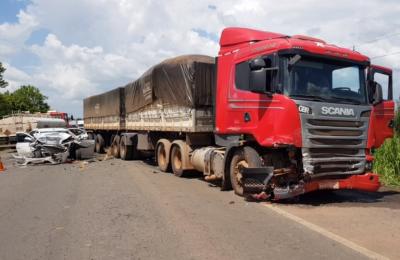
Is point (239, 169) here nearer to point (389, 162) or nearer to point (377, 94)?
point (377, 94)

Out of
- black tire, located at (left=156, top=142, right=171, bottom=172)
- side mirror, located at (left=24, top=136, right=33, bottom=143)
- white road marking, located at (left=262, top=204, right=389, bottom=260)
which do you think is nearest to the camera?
white road marking, located at (left=262, top=204, right=389, bottom=260)

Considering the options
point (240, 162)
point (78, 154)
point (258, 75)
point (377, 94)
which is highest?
point (258, 75)

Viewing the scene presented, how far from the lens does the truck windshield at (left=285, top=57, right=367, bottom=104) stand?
28.7 feet

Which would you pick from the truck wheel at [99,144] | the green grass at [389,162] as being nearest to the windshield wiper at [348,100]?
the green grass at [389,162]

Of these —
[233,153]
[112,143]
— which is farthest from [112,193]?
[112,143]

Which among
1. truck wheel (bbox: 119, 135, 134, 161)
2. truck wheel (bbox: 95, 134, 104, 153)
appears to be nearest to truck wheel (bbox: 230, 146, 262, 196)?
truck wheel (bbox: 119, 135, 134, 161)

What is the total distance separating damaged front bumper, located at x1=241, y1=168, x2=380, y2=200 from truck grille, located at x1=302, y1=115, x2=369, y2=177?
17 centimetres

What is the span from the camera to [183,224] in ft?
24.1

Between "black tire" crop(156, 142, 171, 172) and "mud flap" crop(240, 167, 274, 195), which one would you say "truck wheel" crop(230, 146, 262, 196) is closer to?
"mud flap" crop(240, 167, 274, 195)

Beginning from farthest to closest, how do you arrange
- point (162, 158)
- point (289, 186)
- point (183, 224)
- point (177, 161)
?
point (162, 158)
point (177, 161)
point (289, 186)
point (183, 224)

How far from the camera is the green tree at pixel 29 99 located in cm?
7982

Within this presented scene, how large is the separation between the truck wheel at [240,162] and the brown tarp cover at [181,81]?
285 centimetres

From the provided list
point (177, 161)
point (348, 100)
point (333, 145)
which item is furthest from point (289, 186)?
point (177, 161)

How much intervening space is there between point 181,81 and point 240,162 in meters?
4.14
